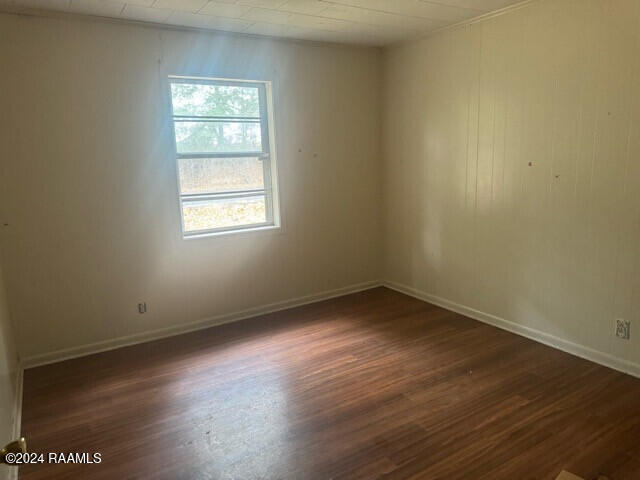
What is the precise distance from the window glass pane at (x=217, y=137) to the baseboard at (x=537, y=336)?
86.3 inches

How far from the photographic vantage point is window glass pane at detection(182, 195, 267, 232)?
383 cm

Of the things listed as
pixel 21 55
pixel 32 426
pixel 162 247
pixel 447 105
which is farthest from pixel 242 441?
pixel 447 105

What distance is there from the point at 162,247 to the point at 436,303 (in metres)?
2.58

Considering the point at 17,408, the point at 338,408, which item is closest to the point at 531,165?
the point at 338,408

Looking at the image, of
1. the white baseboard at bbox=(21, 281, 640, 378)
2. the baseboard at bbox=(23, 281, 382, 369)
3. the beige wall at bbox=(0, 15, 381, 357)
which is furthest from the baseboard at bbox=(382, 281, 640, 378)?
the beige wall at bbox=(0, 15, 381, 357)

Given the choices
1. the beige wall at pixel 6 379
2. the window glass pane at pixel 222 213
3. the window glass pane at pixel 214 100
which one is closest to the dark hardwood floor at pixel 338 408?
the beige wall at pixel 6 379

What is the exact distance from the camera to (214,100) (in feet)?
12.5

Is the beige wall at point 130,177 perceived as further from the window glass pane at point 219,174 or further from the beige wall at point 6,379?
the beige wall at point 6,379

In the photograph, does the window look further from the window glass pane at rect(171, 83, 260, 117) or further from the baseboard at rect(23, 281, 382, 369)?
the baseboard at rect(23, 281, 382, 369)

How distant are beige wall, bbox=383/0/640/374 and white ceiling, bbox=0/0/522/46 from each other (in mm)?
355

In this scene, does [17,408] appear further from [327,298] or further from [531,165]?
[531,165]

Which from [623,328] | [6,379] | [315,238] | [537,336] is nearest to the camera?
[6,379]

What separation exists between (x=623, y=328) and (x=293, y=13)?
313cm

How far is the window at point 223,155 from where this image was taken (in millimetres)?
3717
